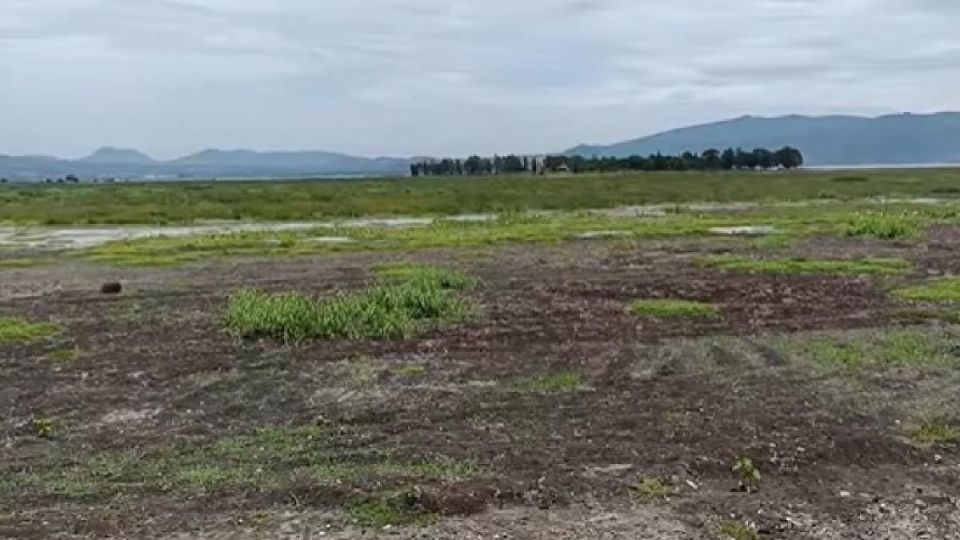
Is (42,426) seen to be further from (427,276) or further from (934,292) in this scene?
(934,292)

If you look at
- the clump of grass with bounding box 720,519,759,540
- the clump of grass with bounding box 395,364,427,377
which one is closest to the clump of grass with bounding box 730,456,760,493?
the clump of grass with bounding box 720,519,759,540

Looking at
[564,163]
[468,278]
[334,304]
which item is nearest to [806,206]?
→ [468,278]

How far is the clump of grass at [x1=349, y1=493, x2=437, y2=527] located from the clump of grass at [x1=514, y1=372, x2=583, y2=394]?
400 cm

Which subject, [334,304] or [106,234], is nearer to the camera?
[334,304]

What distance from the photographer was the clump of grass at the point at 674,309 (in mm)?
16719

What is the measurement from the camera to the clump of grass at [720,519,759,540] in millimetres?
6957

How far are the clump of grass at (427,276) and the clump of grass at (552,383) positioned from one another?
7.71 m

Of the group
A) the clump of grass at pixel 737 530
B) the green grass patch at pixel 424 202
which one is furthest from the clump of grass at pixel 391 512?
the green grass patch at pixel 424 202

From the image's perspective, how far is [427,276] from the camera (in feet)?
68.7

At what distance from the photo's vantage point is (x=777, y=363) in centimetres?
1277

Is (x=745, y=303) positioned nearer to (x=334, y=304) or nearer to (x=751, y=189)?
(x=334, y=304)

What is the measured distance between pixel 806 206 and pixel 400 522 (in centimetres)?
5402

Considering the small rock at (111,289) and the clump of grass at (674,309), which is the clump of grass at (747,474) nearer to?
the clump of grass at (674,309)

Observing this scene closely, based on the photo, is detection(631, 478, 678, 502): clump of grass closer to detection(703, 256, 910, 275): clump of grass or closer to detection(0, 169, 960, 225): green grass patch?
detection(703, 256, 910, 275): clump of grass
